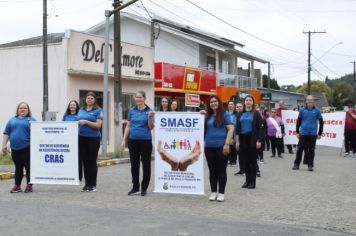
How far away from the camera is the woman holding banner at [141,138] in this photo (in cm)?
1046

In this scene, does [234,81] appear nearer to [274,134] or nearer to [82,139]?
[274,134]

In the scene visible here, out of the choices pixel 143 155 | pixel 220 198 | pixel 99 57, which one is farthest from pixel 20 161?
pixel 99 57

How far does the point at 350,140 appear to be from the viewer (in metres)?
22.3

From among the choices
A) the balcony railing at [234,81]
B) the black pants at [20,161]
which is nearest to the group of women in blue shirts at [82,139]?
the black pants at [20,161]

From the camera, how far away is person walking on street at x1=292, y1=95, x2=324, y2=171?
15.1 m

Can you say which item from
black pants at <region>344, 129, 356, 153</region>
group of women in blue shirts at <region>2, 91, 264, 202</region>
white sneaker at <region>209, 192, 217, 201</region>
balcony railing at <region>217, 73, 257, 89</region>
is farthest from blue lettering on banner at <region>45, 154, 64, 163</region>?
balcony railing at <region>217, 73, 257, 89</region>

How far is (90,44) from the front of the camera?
22.5 metres

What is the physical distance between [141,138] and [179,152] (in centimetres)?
75

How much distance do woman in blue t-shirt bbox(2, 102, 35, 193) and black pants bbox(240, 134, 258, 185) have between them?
13.9ft

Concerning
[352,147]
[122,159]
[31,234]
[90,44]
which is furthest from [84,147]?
[352,147]

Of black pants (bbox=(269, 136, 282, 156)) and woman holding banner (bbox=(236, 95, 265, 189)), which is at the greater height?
woman holding banner (bbox=(236, 95, 265, 189))

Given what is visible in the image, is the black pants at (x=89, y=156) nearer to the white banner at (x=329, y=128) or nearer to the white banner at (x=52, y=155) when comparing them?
the white banner at (x=52, y=155)

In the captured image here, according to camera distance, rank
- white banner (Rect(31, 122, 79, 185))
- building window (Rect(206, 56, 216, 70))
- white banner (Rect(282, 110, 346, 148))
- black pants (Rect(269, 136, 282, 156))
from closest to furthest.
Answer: white banner (Rect(31, 122, 79, 185)) < black pants (Rect(269, 136, 282, 156)) < white banner (Rect(282, 110, 346, 148)) < building window (Rect(206, 56, 216, 70))

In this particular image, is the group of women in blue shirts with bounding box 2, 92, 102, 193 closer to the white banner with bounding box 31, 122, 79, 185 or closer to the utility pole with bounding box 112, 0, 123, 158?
the white banner with bounding box 31, 122, 79, 185
